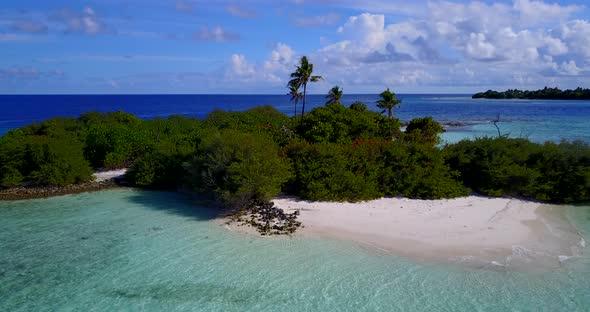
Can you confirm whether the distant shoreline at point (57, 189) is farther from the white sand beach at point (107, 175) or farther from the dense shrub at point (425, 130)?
the dense shrub at point (425, 130)

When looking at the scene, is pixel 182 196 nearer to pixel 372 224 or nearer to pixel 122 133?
pixel 122 133

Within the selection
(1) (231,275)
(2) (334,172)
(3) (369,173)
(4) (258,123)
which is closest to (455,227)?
(3) (369,173)

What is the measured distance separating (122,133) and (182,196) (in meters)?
8.83

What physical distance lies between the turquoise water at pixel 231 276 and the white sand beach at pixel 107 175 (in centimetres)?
840

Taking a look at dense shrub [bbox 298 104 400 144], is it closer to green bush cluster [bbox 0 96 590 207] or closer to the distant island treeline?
green bush cluster [bbox 0 96 590 207]

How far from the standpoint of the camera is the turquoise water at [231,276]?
11.8 m

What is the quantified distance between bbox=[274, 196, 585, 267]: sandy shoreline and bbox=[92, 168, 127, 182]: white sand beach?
1229 cm

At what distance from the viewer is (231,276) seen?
13.4 meters

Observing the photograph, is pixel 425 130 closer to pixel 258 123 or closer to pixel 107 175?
pixel 258 123

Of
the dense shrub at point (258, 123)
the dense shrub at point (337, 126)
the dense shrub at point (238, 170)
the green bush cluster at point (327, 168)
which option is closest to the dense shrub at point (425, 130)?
the dense shrub at point (337, 126)

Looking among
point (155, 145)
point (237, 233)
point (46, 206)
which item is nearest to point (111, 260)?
point (237, 233)

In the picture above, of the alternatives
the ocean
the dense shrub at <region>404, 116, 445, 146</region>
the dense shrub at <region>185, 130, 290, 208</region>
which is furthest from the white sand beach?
the dense shrub at <region>404, 116, 445, 146</region>

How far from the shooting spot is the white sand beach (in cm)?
2660

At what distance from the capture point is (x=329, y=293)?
12258mm
